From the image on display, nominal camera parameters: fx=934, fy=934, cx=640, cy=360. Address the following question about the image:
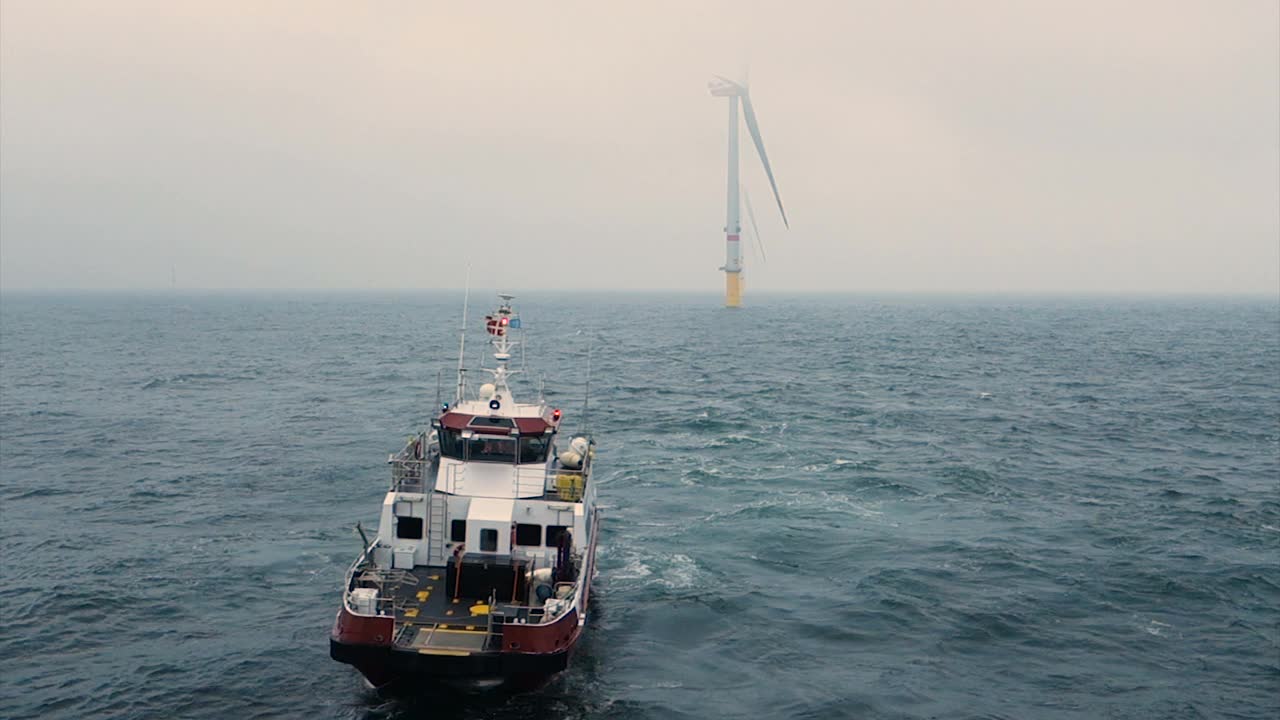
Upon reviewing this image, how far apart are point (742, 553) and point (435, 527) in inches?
630

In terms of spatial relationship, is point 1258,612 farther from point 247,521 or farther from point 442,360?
point 442,360

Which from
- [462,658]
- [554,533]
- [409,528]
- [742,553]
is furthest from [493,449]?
[742,553]

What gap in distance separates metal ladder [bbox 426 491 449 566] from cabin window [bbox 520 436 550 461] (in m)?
3.28

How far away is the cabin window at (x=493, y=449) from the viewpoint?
1356 inches

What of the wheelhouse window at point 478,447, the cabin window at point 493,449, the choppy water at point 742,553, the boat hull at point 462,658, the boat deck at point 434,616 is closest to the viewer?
the boat hull at point 462,658

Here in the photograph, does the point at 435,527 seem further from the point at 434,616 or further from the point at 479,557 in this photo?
the point at 434,616

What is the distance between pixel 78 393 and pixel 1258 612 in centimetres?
9676

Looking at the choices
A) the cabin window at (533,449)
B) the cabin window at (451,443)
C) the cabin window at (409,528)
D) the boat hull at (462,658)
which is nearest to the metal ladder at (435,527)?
the cabin window at (409,528)

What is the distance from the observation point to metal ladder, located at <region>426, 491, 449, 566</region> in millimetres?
33375

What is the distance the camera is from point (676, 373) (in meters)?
116

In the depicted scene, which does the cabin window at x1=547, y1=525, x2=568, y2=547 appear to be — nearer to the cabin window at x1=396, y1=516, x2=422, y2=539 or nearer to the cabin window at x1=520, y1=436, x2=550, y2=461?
the cabin window at x1=520, y1=436, x2=550, y2=461

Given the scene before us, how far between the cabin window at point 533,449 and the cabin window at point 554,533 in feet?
9.07

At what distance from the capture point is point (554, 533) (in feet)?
110

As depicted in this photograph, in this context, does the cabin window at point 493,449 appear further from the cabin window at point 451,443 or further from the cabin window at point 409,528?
the cabin window at point 409,528
